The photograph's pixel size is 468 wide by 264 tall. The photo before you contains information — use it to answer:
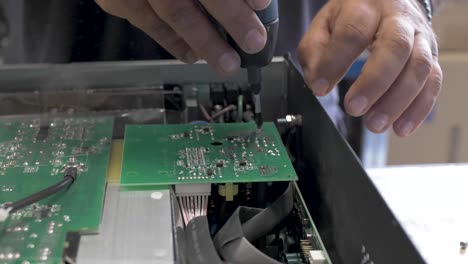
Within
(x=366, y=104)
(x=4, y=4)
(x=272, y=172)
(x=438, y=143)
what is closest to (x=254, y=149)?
(x=272, y=172)

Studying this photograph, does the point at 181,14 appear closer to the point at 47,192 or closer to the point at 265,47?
the point at 265,47

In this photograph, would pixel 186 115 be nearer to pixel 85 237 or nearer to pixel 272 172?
pixel 272 172

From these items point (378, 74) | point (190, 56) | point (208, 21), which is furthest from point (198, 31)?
point (378, 74)

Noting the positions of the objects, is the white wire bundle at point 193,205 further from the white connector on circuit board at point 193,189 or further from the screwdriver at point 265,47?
the screwdriver at point 265,47

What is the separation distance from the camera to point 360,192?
62 cm

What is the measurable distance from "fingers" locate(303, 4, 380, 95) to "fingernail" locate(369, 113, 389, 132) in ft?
0.26

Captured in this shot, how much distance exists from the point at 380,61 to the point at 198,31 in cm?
25

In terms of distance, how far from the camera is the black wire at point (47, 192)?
0.68 meters

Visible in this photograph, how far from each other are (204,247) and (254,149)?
0.21m

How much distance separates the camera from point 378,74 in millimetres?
757

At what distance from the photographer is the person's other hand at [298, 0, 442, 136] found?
2.50 feet

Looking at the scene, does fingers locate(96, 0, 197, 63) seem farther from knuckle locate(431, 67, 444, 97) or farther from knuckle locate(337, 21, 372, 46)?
knuckle locate(431, 67, 444, 97)

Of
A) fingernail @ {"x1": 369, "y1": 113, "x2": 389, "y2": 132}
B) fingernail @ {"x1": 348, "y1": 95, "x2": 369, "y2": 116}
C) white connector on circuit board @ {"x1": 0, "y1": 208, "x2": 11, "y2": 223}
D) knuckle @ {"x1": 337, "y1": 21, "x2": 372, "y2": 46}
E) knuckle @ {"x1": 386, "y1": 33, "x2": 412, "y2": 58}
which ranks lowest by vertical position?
white connector on circuit board @ {"x1": 0, "y1": 208, "x2": 11, "y2": 223}

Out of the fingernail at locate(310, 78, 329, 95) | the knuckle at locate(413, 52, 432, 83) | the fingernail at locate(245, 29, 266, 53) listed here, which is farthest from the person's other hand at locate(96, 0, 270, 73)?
the knuckle at locate(413, 52, 432, 83)
